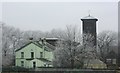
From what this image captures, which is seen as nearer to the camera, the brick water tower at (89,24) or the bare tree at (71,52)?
the bare tree at (71,52)

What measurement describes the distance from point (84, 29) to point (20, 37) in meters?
10.5

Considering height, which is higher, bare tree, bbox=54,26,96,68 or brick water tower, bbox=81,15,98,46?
brick water tower, bbox=81,15,98,46

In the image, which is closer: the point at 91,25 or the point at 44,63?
the point at 44,63

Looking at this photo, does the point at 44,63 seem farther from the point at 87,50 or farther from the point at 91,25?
the point at 91,25

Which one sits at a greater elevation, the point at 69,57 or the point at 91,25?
the point at 91,25

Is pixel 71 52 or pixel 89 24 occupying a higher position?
pixel 89 24

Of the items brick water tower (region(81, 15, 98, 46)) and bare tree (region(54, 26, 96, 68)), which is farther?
brick water tower (region(81, 15, 98, 46))

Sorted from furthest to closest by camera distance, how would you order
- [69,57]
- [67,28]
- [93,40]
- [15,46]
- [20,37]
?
1. [20,37]
2. [15,46]
3. [93,40]
4. [67,28]
5. [69,57]

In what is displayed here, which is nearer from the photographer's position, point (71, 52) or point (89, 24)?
point (71, 52)

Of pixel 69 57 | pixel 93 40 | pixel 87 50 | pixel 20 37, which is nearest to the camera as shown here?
pixel 69 57

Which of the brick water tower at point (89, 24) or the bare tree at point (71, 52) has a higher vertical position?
the brick water tower at point (89, 24)

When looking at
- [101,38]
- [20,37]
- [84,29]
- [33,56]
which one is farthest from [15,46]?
[101,38]

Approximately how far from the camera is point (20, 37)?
41.1 metres

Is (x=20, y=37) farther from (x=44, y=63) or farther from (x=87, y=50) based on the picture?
(x=87, y=50)
